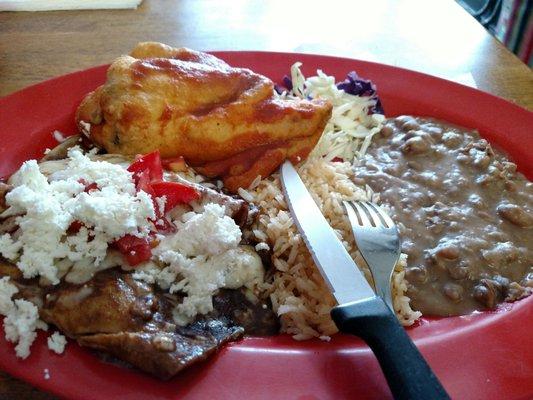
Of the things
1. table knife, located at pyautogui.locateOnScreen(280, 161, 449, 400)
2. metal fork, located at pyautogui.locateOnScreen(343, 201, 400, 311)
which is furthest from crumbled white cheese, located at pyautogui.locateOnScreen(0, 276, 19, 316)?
metal fork, located at pyautogui.locateOnScreen(343, 201, 400, 311)

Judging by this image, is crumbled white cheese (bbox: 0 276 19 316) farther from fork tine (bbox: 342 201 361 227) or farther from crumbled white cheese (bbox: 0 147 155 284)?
fork tine (bbox: 342 201 361 227)

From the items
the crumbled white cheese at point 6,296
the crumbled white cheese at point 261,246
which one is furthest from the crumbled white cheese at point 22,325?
the crumbled white cheese at point 261,246

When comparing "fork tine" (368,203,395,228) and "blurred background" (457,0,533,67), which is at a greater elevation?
"fork tine" (368,203,395,228)

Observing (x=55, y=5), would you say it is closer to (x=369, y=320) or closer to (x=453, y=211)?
(x=453, y=211)

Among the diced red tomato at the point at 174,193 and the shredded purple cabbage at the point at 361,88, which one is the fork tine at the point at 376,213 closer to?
the diced red tomato at the point at 174,193

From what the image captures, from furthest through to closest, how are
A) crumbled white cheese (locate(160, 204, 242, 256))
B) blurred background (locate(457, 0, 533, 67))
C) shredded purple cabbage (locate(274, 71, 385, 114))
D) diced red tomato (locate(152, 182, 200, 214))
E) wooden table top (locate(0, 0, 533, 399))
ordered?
blurred background (locate(457, 0, 533, 67))
wooden table top (locate(0, 0, 533, 399))
shredded purple cabbage (locate(274, 71, 385, 114))
diced red tomato (locate(152, 182, 200, 214))
crumbled white cheese (locate(160, 204, 242, 256))

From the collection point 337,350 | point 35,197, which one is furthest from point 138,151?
point 337,350
